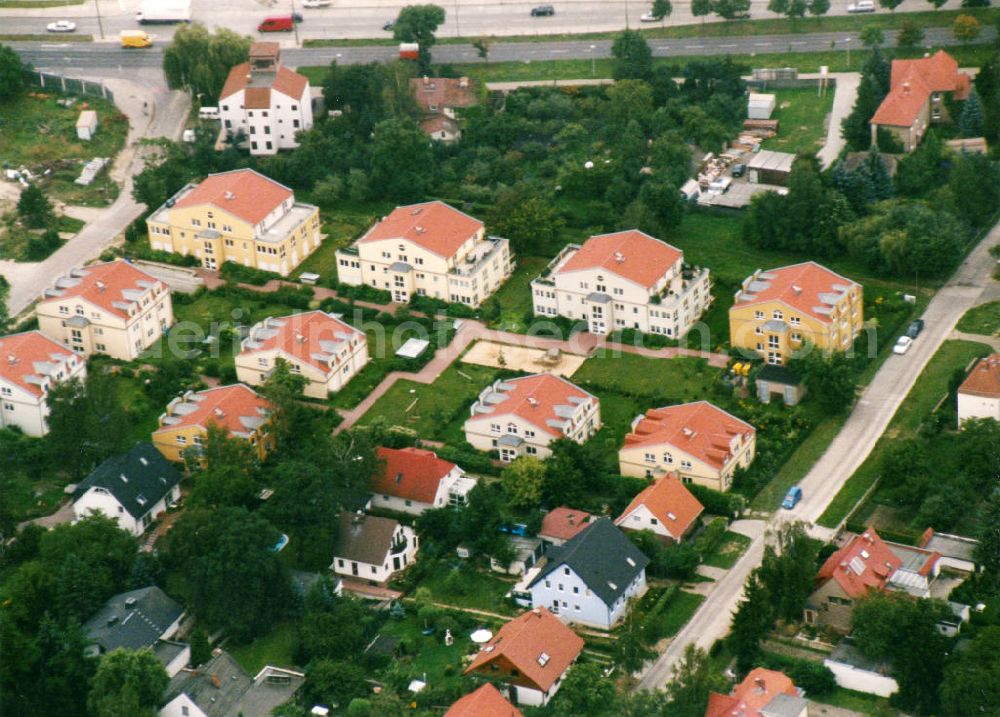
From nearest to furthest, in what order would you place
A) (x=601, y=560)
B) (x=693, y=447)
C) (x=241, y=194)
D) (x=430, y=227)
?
(x=601, y=560) → (x=693, y=447) → (x=430, y=227) → (x=241, y=194)

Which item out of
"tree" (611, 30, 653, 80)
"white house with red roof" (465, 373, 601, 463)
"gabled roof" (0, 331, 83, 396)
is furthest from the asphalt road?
"gabled roof" (0, 331, 83, 396)

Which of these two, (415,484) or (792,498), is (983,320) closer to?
(792,498)

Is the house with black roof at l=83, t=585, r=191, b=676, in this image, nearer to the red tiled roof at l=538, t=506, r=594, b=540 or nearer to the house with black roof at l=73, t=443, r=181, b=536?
the house with black roof at l=73, t=443, r=181, b=536

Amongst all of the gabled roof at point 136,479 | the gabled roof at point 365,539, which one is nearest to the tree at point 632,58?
the gabled roof at point 136,479

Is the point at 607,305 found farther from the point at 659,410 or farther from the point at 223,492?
the point at 223,492

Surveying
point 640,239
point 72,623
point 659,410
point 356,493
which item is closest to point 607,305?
point 640,239

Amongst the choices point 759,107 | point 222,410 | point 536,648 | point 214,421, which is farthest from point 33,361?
point 759,107

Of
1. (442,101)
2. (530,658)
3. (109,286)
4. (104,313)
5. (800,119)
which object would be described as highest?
(442,101)
